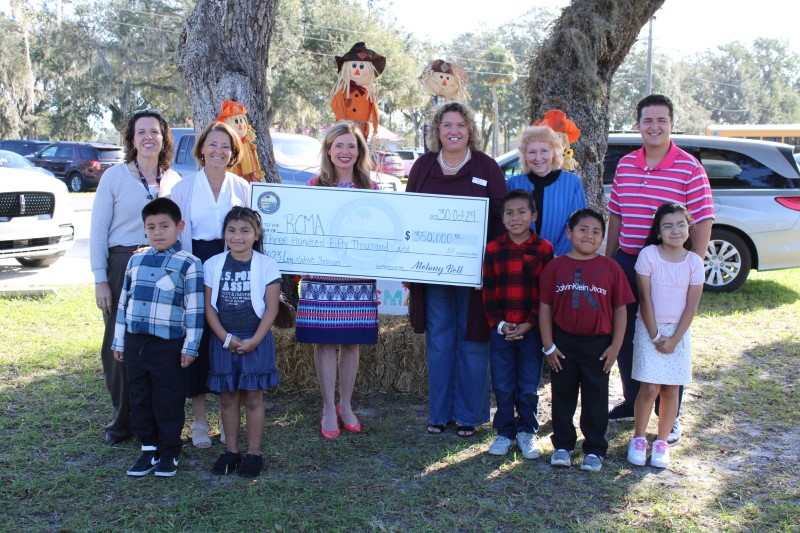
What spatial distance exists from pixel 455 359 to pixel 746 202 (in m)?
5.75

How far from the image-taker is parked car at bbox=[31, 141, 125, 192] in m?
24.3

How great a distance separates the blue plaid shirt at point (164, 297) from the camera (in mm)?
3676

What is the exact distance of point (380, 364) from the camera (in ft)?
17.3

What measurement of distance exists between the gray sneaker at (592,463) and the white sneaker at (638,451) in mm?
215

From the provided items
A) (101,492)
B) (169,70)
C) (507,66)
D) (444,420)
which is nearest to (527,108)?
(444,420)

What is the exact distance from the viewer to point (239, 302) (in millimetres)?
3777

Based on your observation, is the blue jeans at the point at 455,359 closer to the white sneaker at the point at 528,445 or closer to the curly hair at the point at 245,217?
the white sneaker at the point at 528,445

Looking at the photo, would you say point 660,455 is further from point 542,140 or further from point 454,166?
point 454,166

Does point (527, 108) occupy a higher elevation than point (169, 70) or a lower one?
lower

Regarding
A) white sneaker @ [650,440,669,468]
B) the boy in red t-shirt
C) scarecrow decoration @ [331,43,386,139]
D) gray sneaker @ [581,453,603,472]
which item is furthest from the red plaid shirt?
scarecrow decoration @ [331,43,386,139]

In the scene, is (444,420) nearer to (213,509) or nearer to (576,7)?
(213,509)

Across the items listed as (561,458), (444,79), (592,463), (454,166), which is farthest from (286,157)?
(592,463)

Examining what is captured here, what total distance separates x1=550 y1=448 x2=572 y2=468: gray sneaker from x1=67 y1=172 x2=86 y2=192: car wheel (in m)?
24.0

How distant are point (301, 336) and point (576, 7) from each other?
3.71 meters
